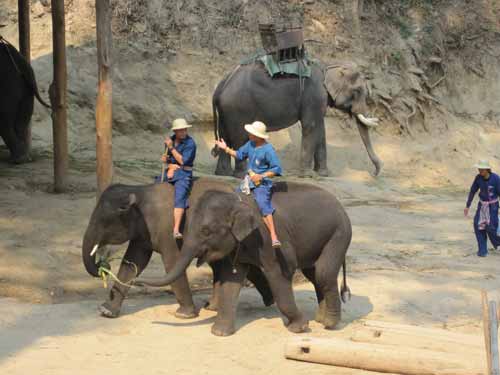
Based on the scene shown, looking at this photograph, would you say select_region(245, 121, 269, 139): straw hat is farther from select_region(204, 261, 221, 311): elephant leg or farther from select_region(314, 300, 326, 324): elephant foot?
select_region(314, 300, 326, 324): elephant foot

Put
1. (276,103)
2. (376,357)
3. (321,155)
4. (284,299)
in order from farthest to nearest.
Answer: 1. (321,155)
2. (276,103)
3. (284,299)
4. (376,357)

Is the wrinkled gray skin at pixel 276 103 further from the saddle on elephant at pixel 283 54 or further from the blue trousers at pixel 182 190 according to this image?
the blue trousers at pixel 182 190

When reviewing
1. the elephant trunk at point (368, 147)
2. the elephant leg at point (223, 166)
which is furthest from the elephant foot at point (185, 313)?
the elephant trunk at point (368, 147)

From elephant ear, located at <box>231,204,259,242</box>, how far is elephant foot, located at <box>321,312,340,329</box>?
119 cm

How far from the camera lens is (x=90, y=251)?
817 cm

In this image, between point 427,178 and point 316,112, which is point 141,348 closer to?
point 316,112

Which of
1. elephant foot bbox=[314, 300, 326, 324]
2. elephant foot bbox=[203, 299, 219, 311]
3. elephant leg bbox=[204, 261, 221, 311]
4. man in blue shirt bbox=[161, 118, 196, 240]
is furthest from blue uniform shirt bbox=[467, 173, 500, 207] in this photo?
man in blue shirt bbox=[161, 118, 196, 240]

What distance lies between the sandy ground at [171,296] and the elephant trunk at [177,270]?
48 centimetres

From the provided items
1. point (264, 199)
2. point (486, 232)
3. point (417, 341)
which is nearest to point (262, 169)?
point (264, 199)

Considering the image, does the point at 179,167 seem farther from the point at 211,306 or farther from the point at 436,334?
the point at 436,334

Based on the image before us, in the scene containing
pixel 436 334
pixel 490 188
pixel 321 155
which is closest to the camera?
pixel 436 334

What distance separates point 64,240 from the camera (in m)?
10.3

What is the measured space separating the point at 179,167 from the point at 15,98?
673cm

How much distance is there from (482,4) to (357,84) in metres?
7.62
